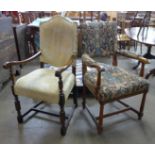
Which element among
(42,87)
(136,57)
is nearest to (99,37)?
(136,57)

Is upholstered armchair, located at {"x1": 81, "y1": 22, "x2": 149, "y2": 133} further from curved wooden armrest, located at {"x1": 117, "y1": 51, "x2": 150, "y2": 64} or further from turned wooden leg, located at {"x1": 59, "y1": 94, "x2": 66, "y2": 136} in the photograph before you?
turned wooden leg, located at {"x1": 59, "y1": 94, "x2": 66, "y2": 136}

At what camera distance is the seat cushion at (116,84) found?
161 cm

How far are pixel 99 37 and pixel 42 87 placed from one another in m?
1.39

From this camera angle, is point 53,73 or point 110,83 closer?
point 110,83

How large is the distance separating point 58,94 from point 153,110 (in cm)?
123

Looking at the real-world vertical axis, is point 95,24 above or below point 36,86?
above

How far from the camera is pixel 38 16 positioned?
13.1 ft

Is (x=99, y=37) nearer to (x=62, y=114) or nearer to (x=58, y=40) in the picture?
(x=58, y=40)

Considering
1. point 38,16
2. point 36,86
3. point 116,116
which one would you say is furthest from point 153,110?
point 38,16

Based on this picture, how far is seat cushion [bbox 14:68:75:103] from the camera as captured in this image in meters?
1.58

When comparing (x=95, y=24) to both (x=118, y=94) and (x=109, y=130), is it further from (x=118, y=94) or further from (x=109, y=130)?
(x=109, y=130)

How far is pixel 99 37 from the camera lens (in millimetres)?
2650

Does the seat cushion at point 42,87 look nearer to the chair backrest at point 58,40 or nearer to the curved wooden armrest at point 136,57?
the chair backrest at point 58,40
